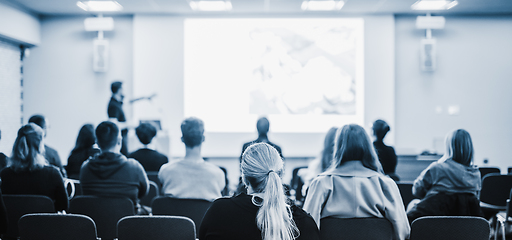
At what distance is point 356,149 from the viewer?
6.89ft

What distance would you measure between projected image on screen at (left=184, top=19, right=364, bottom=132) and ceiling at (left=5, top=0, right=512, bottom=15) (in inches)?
7.9

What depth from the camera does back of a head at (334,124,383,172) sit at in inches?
82.9

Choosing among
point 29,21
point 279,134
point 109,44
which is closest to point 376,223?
point 279,134

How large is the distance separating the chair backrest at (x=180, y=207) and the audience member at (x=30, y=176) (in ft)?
2.34

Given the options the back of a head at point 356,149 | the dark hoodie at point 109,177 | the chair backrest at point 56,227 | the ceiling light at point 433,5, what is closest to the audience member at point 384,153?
the back of a head at point 356,149

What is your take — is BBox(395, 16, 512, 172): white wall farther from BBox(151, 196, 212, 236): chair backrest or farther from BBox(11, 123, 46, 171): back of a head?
BBox(11, 123, 46, 171): back of a head

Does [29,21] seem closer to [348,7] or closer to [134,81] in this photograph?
[134,81]

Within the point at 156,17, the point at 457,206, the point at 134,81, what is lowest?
the point at 457,206

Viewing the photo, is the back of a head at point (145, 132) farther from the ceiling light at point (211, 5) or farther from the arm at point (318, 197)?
the ceiling light at point (211, 5)

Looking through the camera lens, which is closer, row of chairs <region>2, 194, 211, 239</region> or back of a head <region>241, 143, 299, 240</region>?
back of a head <region>241, 143, 299, 240</region>

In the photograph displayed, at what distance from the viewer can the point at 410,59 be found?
6.88m

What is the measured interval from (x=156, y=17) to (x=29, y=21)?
81.2 inches

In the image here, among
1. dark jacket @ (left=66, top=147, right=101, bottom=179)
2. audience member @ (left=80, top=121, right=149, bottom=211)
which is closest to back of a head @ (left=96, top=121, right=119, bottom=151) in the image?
audience member @ (left=80, top=121, right=149, bottom=211)

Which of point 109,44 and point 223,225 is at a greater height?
point 109,44
